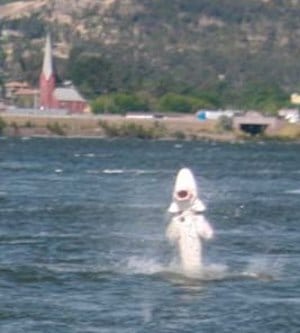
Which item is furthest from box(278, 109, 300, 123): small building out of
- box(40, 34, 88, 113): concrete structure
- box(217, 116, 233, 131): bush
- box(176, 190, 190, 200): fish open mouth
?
box(176, 190, 190, 200): fish open mouth

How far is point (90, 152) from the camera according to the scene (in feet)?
323

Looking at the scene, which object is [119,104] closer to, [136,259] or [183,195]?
[136,259]

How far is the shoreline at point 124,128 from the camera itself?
133250mm

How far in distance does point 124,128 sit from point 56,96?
2359cm

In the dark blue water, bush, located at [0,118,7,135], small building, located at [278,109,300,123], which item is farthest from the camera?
small building, located at [278,109,300,123]

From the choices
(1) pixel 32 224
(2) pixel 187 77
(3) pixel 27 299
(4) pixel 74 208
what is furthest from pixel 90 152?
(2) pixel 187 77

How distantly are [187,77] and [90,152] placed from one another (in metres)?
90.8

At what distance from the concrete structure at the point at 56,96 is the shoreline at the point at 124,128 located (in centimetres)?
1315

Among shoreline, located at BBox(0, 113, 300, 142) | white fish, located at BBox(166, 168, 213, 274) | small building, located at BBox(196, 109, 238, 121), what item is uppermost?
white fish, located at BBox(166, 168, 213, 274)

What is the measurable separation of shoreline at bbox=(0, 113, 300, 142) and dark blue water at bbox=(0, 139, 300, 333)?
234ft

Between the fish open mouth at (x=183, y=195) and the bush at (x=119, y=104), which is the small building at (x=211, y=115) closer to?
the bush at (x=119, y=104)

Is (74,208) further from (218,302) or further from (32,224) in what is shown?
(218,302)

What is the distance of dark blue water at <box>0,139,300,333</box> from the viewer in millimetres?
23594

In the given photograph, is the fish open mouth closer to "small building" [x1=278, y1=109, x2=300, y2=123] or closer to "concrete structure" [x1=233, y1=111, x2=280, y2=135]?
"concrete structure" [x1=233, y1=111, x2=280, y2=135]
